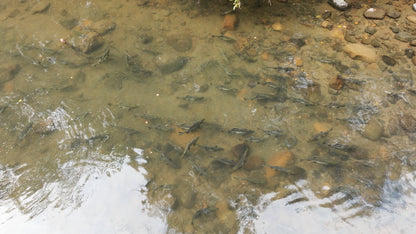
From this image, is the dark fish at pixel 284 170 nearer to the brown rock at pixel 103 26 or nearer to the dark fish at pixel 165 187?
the dark fish at pixel 165 187

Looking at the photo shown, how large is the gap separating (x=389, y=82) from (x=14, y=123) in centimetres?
717

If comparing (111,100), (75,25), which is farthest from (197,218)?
(75,25)

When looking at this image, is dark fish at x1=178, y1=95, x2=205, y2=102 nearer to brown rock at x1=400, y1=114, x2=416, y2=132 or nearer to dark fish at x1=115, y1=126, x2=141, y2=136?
dark fish at x1=115, y1=126, x2=141, y2=136

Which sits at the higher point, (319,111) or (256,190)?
(319,111)

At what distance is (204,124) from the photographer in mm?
4805

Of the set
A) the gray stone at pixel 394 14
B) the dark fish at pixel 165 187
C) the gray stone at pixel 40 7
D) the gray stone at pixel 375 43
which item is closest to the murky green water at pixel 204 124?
the dark fish at pixel 165 187

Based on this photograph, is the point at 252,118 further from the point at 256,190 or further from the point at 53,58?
the point at 53,58

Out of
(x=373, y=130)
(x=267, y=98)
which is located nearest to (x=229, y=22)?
(x=267, y=98)

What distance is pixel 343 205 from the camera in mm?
3898

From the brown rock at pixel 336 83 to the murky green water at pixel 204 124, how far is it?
4 centimetres

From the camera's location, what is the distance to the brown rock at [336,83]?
5.17 m

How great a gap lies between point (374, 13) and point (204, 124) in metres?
4.83

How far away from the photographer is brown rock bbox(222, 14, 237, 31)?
6254 millimetres

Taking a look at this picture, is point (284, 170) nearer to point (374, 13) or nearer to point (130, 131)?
point (130, 131)
